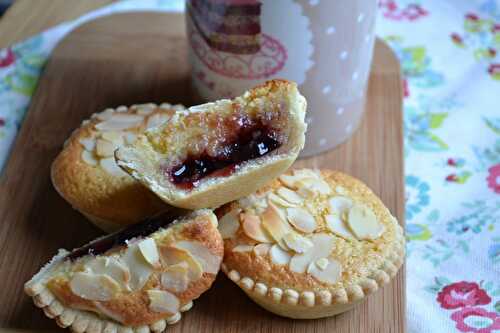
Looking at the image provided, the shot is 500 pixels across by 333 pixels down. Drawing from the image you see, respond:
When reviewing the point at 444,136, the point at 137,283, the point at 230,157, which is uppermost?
the point at 230,157

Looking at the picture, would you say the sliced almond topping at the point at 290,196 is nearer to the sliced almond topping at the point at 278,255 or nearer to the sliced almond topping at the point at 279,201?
the sliced almond topping at the point at 279,201

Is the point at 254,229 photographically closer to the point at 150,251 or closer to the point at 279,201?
the point at 279,201

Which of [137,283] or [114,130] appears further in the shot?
[114,130]

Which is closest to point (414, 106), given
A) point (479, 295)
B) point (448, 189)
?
point (448, 189)

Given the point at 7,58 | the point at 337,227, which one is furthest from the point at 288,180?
the point at 7,58

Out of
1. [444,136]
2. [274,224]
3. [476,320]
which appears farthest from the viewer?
[444,136]

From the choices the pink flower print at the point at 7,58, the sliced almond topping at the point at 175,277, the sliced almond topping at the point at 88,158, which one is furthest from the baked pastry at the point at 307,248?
the pink flower print at the point at 7,58

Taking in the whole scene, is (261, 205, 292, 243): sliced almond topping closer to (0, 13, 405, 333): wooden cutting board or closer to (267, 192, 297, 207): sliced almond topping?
(267, 192, 297, 207): sliced almond topping
